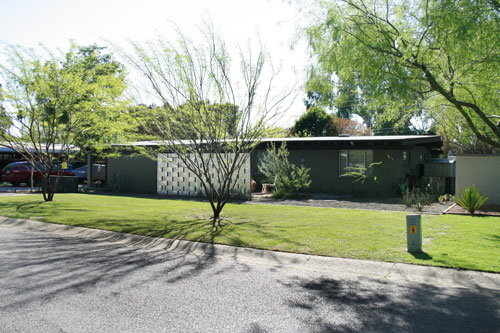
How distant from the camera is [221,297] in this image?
5195 millimetres

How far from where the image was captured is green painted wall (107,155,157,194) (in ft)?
71.7

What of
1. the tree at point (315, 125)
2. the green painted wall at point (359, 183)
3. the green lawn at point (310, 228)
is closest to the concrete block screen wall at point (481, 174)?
the green painted wall at point (359, 183)

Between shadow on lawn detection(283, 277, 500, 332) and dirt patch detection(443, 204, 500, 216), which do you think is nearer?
shadow on lawn detection(283, 277, 500, 332)

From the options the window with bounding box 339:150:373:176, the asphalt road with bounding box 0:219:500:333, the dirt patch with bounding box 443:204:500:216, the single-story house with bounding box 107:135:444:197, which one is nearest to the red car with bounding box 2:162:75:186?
the single-story house with bounding box 107:135:444:197

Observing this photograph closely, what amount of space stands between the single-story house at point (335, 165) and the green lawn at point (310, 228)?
5411 mm

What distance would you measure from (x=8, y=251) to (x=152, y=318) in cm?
452

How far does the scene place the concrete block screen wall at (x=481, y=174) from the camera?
1441cm

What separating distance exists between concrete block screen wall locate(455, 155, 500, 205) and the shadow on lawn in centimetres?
1056

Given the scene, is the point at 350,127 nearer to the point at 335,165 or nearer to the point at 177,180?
the point at 335,165

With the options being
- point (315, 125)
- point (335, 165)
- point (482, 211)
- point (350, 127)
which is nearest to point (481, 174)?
point (482, 211)

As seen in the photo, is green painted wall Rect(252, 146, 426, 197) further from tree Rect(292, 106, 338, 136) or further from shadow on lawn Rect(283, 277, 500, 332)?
tree Rect(292, 106, 338, 136)

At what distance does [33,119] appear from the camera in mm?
15125

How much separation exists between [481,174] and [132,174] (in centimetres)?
1658

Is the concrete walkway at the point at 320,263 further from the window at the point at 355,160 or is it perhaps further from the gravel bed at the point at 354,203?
the window at the point at 355,160
